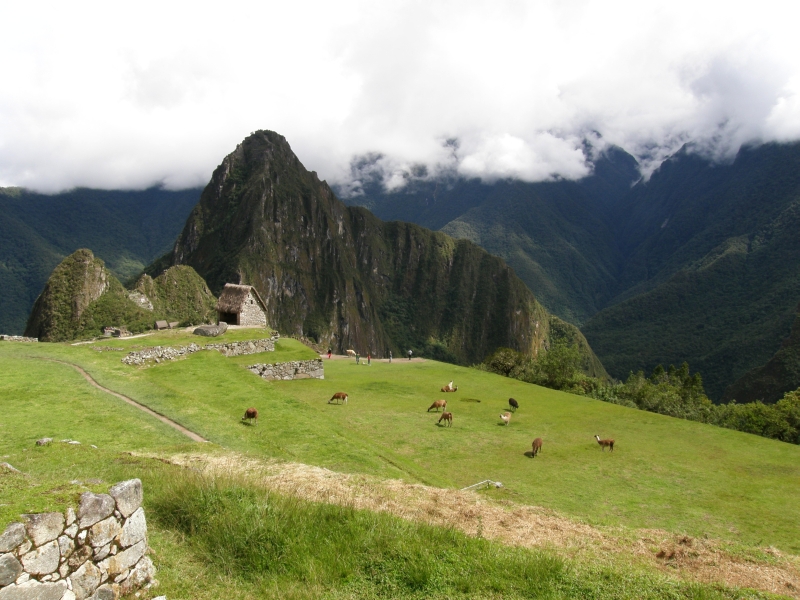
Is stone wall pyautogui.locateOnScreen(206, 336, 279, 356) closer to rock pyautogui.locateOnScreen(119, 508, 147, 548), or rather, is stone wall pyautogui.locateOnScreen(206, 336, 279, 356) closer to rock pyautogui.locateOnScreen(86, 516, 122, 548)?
rock pyautogui.locateOnScreen(119, 508, 147, 548)

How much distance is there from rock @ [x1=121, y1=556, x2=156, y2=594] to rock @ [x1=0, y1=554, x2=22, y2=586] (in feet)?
4.56

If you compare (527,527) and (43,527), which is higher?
(43,527)

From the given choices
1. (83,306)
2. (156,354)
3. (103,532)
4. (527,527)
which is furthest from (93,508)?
(83,306)

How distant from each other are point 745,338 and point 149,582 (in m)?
182

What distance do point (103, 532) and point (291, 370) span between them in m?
24.0

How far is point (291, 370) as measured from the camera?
29.7 m

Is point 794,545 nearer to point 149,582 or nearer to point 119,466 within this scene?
point 149,582

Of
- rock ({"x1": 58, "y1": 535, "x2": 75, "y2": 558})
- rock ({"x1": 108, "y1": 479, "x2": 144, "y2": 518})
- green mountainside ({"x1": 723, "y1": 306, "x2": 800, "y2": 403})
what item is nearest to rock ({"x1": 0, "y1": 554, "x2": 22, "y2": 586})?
rock ({"x1": 58, "y1": 535, "x2": 75, "y2": 558})

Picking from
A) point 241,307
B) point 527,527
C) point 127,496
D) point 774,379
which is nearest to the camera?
point 127,496

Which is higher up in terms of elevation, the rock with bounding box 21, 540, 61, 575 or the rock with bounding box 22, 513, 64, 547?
the rock with bounding box 22, 513, 64, 547

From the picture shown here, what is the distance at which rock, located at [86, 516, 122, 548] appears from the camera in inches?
227

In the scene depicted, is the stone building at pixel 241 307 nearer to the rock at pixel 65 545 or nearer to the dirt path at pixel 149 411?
the dirt path at pixel 149 411

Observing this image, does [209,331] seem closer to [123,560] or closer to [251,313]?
[251,313]

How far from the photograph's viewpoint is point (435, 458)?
57.2ft
